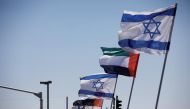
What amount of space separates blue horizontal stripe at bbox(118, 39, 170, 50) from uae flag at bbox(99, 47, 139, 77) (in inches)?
162

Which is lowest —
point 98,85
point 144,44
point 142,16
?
point 98,85

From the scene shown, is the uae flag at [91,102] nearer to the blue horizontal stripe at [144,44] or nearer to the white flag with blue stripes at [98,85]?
the white flag with blue stripes at [98,85]

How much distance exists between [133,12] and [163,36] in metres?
2.36

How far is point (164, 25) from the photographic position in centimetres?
2238

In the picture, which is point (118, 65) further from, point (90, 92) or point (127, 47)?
point (90, 92)

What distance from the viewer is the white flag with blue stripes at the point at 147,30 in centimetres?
2222

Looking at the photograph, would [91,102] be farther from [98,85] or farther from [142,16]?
[142,16]

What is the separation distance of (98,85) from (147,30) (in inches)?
549

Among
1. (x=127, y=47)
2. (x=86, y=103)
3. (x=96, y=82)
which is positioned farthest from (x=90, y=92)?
(x=127, y=47)

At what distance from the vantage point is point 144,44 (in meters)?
22.7

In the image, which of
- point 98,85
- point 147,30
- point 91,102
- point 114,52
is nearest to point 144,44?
point 147,30

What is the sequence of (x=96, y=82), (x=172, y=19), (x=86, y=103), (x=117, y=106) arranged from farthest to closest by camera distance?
(x=86, y=103) → (x=96, y=82) → (x=117, y=106) → (x=172, y=19)

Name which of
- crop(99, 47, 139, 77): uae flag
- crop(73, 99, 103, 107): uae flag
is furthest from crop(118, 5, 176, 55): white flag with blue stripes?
crop(73, 99, 103, 107): uae flag

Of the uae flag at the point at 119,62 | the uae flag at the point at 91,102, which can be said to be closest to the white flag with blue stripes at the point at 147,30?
the uae flag at the point at 119,62
